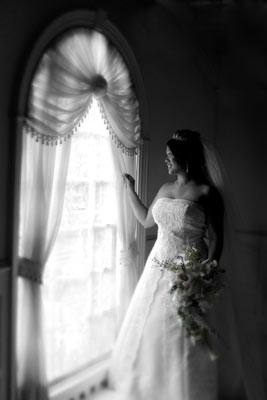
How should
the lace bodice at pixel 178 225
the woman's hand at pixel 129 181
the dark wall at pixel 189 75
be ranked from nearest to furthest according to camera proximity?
the dark wall at pixel 189 75 < the lace bodice at pixel 178 225 < the woman's hand at pixel 129 181

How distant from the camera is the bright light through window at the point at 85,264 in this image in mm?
3076

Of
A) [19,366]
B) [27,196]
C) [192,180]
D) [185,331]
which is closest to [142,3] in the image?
[192,180]

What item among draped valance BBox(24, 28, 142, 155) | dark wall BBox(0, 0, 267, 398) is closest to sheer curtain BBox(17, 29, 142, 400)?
draped valance BBox(24, 28, 142, 155)

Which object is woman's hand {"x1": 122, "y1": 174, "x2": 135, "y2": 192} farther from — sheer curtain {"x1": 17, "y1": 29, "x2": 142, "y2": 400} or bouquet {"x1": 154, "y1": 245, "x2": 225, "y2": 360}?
bouquet {"x1": 154, "y1": 245, "x2": 225, "y2": 360}

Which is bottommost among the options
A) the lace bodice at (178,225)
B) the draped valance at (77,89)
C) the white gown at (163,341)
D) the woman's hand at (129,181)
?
the white gown at (163,341)

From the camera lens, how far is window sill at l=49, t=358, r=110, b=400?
3.07 m

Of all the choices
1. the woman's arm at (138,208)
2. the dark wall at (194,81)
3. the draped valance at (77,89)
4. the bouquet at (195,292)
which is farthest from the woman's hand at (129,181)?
the bouquet at (195,292)

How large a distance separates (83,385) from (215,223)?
1424mm

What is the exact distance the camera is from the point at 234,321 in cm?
314

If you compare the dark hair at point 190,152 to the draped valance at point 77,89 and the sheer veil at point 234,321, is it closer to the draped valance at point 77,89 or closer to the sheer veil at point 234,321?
the sheer veil at point 234,321

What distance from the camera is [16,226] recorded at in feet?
8.69

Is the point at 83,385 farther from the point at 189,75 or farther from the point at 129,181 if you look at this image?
the point at 189,75

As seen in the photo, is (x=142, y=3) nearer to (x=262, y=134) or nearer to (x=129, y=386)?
(x=262, y=134)

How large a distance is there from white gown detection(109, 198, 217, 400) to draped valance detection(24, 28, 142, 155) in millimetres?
722
